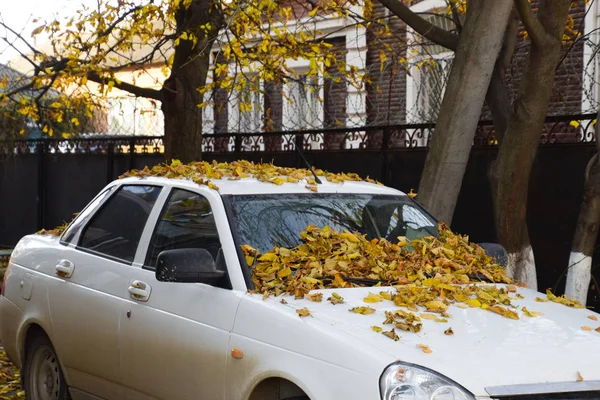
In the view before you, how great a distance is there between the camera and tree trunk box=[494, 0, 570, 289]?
8180 millimetres

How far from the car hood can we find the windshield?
26.8 inches

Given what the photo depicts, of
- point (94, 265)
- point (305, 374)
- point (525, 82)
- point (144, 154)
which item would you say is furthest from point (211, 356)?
point (144, 154)

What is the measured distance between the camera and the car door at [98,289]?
237 inches

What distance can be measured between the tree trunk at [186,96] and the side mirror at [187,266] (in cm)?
744

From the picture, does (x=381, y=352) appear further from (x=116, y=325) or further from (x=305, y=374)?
(x=116, y=325)

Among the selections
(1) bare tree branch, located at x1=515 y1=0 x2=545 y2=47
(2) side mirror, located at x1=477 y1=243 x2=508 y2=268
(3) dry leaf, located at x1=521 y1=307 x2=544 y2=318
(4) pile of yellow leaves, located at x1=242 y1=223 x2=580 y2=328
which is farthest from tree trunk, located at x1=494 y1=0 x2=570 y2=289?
(3) dry leaf, located at x1=521 y1=307 x2=544 y2=318

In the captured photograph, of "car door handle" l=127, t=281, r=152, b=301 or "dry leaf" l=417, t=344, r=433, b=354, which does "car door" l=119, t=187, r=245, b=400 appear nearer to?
"car door handle" l=127, t=281, r=152, b=301

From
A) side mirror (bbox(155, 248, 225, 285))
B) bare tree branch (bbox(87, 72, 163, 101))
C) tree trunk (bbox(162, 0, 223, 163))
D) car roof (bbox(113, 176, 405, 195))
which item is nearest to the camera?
side mirror (bbox(155, 248, 225, 285))

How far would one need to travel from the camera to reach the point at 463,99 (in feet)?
26.2

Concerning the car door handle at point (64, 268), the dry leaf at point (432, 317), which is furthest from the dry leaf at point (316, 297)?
the car door handle at point (64, 268)

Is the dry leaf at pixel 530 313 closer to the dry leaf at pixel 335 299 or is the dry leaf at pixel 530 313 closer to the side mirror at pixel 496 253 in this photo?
the dry leaf at pixel 335 299

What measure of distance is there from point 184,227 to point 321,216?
32.3 inches

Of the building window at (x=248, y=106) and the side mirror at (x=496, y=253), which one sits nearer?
the side mirror at (x=496, y=253)

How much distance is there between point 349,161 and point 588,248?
16.8 ft
